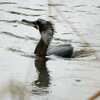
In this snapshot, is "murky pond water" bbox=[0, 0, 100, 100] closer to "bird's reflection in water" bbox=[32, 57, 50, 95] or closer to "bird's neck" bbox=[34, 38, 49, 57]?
"bird's reflection in water" bbox=[32, 57, 50, 95]

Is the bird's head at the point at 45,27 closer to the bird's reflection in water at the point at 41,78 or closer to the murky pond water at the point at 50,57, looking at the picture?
the murky pond water at the point at 50,57

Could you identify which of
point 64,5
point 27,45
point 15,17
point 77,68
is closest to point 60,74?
point 77,68

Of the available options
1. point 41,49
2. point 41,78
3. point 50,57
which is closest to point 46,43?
point 41,49

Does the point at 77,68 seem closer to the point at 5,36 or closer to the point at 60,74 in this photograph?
the point at 60,74

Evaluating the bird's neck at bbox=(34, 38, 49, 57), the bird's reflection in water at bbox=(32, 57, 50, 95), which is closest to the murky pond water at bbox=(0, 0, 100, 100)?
the bird's reflection in water at bbox=(32, 57, 50, 95)

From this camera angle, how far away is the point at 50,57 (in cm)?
711

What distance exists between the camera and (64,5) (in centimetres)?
1172

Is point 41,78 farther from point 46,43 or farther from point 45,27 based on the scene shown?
point 46,43

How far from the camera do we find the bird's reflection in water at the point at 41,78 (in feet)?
16.1

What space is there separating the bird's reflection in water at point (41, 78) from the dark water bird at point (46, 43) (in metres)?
0.27

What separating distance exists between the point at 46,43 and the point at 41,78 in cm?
161

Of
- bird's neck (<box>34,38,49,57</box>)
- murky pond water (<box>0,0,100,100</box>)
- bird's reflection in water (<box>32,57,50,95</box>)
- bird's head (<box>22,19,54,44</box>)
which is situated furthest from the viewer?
bird's neck (<box>34,38,49,57</box>)

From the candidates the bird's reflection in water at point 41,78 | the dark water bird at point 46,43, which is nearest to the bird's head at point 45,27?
the dark water bird at point 46,43

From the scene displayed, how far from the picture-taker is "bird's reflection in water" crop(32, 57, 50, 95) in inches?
193
